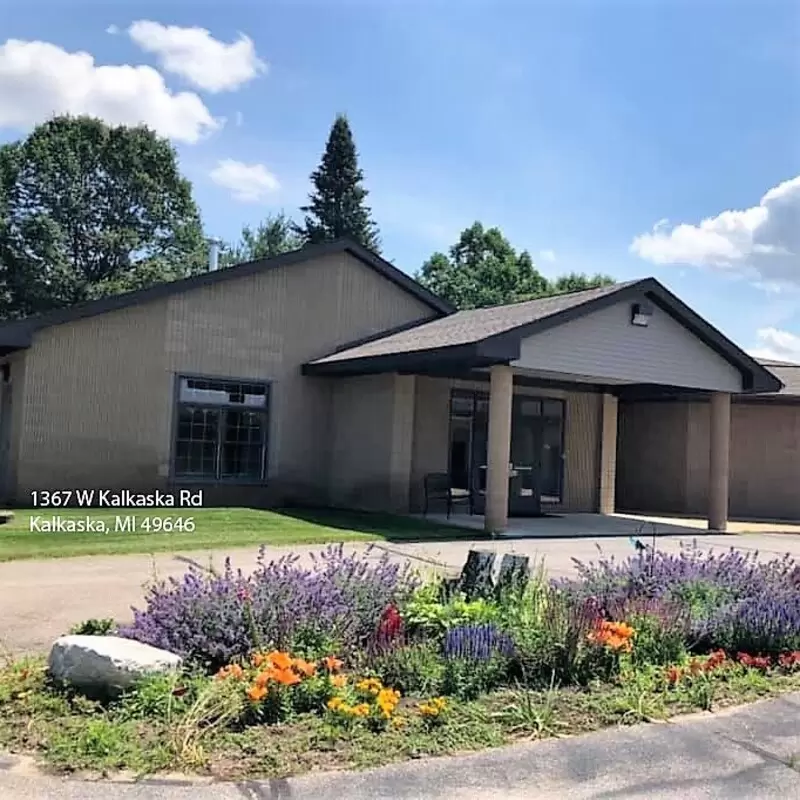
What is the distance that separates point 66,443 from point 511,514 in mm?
8943

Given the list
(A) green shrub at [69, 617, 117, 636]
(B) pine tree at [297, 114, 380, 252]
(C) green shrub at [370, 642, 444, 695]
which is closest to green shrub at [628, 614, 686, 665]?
(C) green shrub at [370, 642, 444, 695]

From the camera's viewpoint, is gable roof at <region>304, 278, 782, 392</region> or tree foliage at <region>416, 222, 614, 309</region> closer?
gable roof at <region>304, 278, 782, 392</region>

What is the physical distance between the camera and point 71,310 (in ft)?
53.5

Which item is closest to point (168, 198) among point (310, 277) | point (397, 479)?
point (310, 277)

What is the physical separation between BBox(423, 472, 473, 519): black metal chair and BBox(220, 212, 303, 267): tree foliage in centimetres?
3793

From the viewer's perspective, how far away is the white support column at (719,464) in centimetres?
1792

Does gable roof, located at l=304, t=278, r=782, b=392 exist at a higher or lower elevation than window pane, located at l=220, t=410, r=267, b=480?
higher

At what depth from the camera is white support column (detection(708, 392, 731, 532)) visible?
17.9 meters

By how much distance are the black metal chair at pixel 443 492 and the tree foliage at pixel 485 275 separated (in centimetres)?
3042

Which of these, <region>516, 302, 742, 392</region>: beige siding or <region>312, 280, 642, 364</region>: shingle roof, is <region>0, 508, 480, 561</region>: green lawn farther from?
<region>516, 302, 742, 392</region>: beige siding

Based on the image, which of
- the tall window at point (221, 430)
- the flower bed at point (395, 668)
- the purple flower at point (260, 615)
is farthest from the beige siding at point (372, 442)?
the purple flower at point (260, 615)

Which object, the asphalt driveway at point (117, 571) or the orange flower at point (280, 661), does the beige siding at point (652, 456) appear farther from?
the orange flower at point (280, 661)

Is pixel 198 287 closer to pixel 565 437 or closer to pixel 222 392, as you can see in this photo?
pixel 222 392

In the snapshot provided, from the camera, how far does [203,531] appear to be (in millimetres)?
13766
